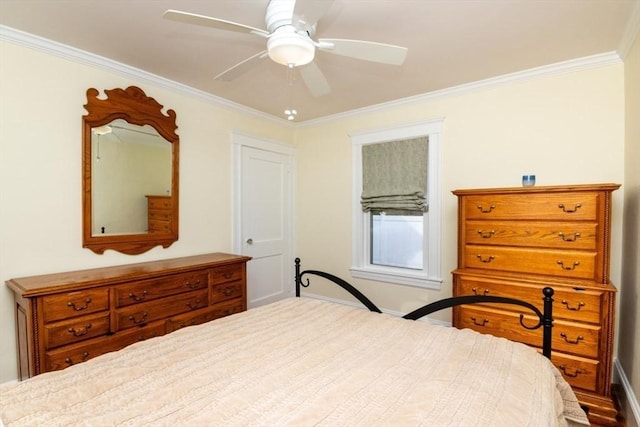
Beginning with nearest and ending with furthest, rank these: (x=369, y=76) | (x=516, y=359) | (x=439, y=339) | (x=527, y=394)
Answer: (x=527, y=394), (x=516, y=359), (x=439, y=339), (x=369, y=76)

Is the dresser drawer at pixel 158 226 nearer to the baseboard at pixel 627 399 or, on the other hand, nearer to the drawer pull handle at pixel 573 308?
the drawer pull handle at pixel 573 308

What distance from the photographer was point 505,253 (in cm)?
241

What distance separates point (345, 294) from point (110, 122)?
306 centimetres

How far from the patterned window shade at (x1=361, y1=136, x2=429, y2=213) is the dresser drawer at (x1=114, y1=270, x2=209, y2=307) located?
203 centimetres

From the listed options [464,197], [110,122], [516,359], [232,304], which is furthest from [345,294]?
[110,122]

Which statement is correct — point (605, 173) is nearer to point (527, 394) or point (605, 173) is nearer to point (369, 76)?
point (369, 76)

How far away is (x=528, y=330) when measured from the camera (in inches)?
87.9

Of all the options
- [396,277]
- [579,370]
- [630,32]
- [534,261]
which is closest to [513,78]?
[630,32]

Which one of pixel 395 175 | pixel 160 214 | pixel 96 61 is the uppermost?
pixel 96 61

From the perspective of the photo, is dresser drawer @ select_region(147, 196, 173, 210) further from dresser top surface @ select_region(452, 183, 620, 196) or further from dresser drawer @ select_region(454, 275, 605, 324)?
A: dresser drawer @ select_region(454, 275, 605, 324)

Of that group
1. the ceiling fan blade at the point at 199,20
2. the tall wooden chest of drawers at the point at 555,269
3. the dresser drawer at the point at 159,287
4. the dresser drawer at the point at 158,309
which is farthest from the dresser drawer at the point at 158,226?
the tall wooden chest of drawers at the point at 555,269

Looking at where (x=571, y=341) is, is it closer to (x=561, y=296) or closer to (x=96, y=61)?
(x=561, y=296)

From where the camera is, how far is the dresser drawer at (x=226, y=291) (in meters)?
2.86

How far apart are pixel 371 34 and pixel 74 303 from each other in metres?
2.63
